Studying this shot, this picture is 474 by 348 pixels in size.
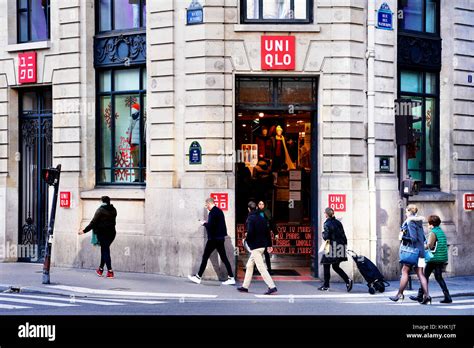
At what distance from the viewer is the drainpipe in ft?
65.7

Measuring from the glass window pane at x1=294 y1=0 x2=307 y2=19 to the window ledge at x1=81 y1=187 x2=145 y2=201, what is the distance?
19.9 ft

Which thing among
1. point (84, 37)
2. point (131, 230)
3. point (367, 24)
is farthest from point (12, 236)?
point (367, 24)

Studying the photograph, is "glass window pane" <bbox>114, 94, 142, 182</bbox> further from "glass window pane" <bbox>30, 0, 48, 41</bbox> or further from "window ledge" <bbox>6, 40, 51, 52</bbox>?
"glass window pane" <bbox>30, 0, 48, 41</bbox>

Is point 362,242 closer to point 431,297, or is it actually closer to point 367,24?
point 431,297

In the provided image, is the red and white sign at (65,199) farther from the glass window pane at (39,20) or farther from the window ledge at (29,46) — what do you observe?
the glass window pane at (39,20)

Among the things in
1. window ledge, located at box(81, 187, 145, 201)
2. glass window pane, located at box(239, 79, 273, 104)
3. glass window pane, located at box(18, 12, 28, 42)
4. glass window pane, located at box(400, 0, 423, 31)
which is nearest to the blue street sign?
glass window pane, located at box(400, 0, 423, 31)

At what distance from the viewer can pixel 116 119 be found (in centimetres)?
2230

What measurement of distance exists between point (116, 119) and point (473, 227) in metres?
10.3

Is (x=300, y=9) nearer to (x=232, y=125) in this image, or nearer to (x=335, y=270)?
(x=232, y=125)

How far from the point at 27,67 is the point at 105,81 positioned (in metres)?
2.56

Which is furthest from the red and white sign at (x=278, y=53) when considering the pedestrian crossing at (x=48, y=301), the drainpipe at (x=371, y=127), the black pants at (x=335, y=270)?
the pedestrian crossing at (x=48, y=301)

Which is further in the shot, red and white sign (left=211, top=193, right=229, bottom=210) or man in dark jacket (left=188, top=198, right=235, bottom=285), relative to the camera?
red and white sign (left=211, top=193, right=229, bottom=210)

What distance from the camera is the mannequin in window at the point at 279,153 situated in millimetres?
22625

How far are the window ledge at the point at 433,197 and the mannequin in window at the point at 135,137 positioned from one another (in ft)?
24.1
